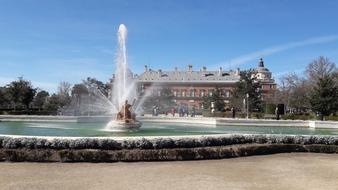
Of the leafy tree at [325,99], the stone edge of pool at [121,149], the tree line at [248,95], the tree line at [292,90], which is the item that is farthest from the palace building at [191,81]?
the stone edge of pool at [121,149]

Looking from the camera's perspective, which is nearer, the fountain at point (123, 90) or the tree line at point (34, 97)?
the fountain at point (123, 90)

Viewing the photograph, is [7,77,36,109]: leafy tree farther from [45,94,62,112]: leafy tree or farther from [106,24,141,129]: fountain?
[106,24,141,129]: fountain

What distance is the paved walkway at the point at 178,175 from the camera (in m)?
11.1

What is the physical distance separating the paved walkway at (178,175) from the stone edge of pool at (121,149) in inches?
19.7

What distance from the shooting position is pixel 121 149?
51.0ft

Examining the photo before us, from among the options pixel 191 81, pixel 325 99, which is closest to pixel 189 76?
pixel 191 81

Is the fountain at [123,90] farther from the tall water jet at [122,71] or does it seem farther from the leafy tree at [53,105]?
the leafy tree at [53,105]

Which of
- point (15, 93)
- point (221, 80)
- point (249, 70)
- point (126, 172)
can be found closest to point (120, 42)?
point (126, 172)

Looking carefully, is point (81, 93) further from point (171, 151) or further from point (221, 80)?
point (171, 151)

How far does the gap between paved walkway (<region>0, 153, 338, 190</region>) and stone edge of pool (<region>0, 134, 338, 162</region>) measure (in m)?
0.50

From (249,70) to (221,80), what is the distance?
4564 centimetres

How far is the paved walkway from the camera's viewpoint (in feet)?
36.4

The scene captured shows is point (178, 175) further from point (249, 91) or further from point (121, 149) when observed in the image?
point (249, 91)

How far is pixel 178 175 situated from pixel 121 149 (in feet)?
11.9
